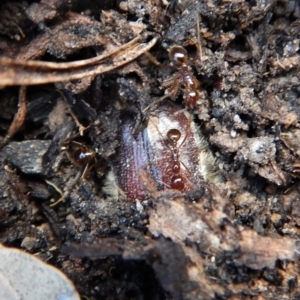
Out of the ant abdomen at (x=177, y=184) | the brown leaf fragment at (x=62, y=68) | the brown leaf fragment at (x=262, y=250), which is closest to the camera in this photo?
the brown leaf fragment at (x=262, y=250)

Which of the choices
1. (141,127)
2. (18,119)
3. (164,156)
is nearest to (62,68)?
(18,119)

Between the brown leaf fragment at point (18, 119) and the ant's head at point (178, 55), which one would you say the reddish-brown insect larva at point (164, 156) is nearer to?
the ant's head at point (178, 55)

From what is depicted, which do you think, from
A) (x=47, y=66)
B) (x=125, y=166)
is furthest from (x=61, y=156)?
(x=47, y=66)

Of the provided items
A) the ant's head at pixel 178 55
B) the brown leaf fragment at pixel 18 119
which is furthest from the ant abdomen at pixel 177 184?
the brown leaf fragment at pixel 18 119

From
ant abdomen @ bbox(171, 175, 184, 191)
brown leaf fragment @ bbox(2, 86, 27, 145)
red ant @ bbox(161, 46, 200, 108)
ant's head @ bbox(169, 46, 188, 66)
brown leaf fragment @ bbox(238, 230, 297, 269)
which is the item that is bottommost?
brown leaf fragment @ bbox(238, 230, 297, 269)

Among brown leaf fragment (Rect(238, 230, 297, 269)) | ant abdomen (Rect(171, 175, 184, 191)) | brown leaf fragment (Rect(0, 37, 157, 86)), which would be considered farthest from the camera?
ant abdomen (Rect(171, 175, 184, 191))

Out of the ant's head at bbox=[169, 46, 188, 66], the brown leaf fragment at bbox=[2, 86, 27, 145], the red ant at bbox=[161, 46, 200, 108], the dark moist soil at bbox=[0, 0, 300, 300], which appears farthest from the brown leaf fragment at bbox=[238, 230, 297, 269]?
the brown leaf fragment at bbox=[2, 86, 27, 145]

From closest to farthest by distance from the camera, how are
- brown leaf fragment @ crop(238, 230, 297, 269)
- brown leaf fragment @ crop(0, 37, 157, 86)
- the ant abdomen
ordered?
brown leaf fragment @ crop(238, 230, 297, 269) < brown leaf fragment @ crop(0, 37, 157, 86) < the ant abdomen

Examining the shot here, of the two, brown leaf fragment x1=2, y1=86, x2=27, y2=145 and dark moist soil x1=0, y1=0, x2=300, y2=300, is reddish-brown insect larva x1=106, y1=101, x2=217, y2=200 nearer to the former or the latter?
dark moist soil x1=0, y1=0, x2=300, y2=300
